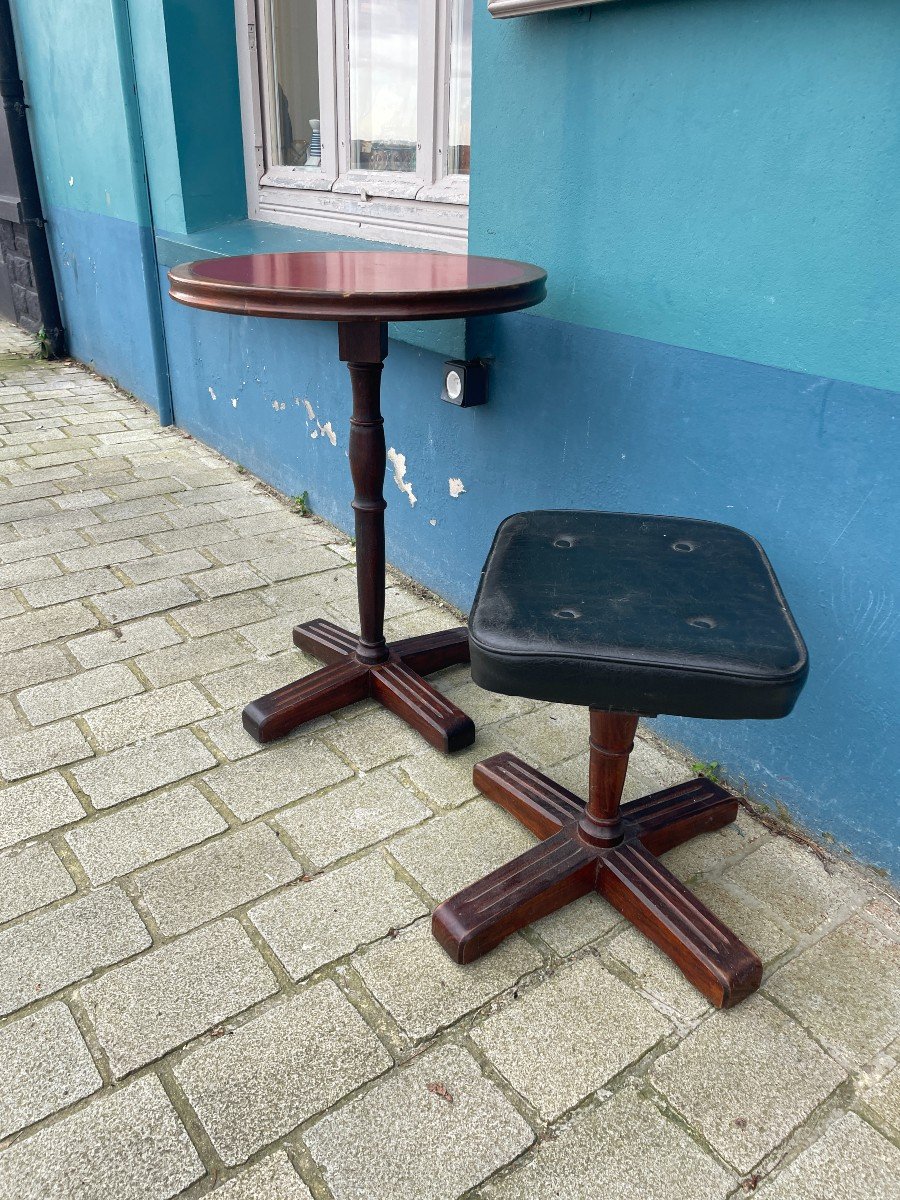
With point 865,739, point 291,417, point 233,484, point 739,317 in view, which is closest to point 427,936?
point 865,739

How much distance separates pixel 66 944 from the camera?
1.62m

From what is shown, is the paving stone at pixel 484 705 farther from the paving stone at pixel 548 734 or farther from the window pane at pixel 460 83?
the window pane at pixel 460 83

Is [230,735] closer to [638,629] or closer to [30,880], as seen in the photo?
[30,880]

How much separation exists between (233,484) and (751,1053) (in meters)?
3.18

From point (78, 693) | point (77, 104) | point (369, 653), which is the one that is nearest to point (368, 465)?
point (369, 653)

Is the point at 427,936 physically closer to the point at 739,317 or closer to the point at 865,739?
the point at 865,739

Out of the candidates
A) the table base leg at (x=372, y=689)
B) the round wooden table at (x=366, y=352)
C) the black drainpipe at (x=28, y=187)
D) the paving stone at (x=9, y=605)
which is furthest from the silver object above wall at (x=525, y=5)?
the black drainpipe at (x=28, y=187)

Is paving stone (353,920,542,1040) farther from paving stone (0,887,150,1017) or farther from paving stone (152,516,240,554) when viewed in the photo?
paving stone (152,516,240,554)

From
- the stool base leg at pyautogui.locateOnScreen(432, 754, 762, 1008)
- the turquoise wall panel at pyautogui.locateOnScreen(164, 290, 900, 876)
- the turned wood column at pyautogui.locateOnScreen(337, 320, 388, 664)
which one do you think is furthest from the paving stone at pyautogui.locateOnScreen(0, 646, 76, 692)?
the stool base leg at pyautogui.locateOnScreen(432, 754, 762, 1008)

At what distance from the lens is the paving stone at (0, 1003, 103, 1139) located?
1329 millimetres

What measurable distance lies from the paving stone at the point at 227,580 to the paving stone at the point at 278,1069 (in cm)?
172

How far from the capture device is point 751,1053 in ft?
4.72

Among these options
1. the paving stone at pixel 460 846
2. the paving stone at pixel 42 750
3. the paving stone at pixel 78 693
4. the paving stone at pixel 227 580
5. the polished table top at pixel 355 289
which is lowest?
the paving stone at pixel 227 580

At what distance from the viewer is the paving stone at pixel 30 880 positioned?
1.71 metres
